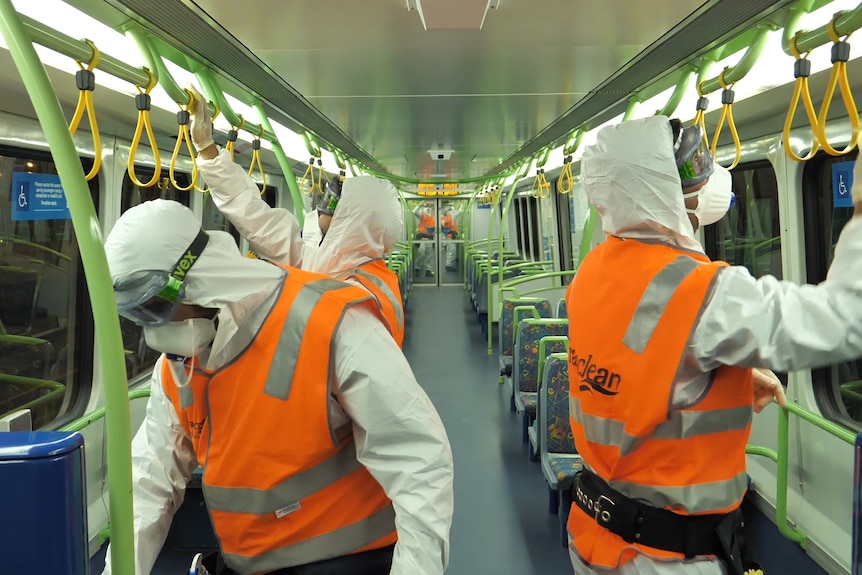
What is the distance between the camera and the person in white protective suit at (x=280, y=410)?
134 cm

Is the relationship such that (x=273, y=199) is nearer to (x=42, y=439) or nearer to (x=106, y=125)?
(x=106, y=125)

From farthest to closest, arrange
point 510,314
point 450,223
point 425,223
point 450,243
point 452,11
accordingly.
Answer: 1. point 450,223
2. point 425,223
3. point 450,243
4. point 510,314
5. point 452,11

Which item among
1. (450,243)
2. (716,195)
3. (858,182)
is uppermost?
(450,243)

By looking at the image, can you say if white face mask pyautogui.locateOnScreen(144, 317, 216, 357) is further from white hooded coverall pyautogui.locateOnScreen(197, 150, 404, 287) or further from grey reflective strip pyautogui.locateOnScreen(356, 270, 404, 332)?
grey reflective strip pyautogui.locateOnScreen(356, 270, 404, 332)

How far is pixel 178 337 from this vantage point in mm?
1371

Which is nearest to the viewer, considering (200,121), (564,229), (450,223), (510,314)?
(200,121)

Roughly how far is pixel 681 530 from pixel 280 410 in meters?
1.12

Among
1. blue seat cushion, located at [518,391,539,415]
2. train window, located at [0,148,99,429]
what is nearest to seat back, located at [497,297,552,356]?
blue seat cushion, located at [518,391,539,415]

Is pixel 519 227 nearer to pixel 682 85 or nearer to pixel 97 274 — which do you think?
pixel 682 85

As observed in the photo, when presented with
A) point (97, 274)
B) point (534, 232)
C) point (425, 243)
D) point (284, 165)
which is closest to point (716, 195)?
point (97, 274)

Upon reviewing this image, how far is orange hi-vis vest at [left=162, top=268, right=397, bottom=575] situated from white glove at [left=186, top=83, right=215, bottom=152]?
4.01 ft

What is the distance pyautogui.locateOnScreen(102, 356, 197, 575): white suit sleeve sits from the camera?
1592 millimetres

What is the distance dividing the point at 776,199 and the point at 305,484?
3.26 m

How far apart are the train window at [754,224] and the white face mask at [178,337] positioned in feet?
11.0
